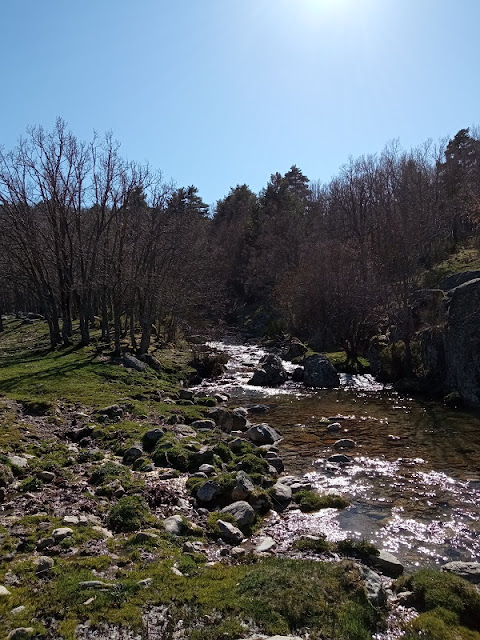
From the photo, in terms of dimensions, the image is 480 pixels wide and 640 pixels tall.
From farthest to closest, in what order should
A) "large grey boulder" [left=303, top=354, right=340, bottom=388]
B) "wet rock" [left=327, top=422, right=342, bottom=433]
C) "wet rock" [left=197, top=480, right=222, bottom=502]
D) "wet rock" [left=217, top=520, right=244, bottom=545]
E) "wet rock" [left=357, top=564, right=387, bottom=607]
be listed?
"large grey boulder" [left=303, top=354, right=340, bottom=388], "wet rock" [left=327, top=422, right=342, bottom=433], "wet rock" [left=197, top=480, right=222, bottom=502], "wet rock" [left=217, top=520, right=244, bottom=545], "wet rock" [left=357, top=564, right=387, bottom=607]

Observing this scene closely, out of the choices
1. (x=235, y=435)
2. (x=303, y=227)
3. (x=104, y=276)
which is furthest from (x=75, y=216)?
(x=303, y=227)

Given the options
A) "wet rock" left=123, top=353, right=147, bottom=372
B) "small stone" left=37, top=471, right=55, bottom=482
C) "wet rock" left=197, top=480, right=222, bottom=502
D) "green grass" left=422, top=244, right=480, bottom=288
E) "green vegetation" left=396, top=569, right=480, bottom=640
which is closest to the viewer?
"green vegetation" left=396, top=569, right=480, bottom=640

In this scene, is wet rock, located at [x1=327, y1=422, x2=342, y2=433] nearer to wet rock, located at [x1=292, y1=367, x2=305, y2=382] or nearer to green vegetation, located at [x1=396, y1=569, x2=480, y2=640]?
green vegetation, located at [x1=396, y1=569, x2=480, y2=640]

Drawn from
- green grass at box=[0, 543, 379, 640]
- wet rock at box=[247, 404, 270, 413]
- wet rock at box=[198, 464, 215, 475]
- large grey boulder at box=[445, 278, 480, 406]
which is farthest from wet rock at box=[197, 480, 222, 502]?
large grey boulder at box=[445, 278, 480, 406]

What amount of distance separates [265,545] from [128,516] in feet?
8.50

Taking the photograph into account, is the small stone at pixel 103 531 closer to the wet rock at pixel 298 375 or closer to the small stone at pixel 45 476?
the small stone at pixel 45 476

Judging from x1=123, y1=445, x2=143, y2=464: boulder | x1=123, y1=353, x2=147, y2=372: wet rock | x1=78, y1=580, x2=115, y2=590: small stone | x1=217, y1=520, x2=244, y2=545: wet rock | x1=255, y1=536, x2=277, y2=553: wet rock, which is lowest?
x1=255, y1=536, x2=277, y2=553: wet rock

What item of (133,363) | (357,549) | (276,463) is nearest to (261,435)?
(276,463)

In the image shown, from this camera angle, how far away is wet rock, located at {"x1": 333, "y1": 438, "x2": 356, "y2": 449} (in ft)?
52.8

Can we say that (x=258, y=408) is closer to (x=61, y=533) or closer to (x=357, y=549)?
(x=357, y=549)

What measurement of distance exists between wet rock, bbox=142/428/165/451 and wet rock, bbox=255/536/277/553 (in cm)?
543

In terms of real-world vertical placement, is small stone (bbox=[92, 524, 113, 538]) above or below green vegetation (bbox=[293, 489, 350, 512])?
above

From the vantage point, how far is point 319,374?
93.8 feet

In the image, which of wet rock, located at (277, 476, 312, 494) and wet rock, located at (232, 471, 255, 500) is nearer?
wet rock, located at (232, 471, 255, 500)
